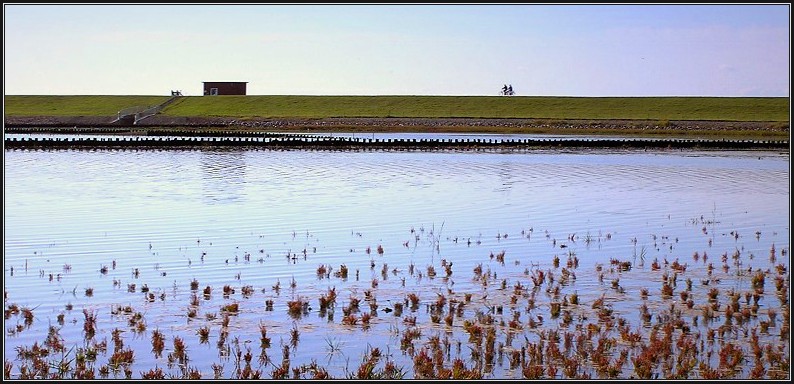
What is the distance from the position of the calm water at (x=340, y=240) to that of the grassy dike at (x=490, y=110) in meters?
55.9

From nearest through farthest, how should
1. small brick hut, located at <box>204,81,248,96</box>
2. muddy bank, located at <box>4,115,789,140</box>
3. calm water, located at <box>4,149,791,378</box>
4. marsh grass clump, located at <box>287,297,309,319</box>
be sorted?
calm water, located at <box>4,149,791,378</box>, marsh grass clump, located at <box>287,297,309,319</box>, muddy bank, located at <box>4,115,789,140</box>, small brick hut, located at <box>204,81,248,96</box>

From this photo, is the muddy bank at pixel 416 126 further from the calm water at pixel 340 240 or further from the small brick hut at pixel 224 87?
the calm water at pixel 340 240

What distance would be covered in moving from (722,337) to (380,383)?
478 centimetres

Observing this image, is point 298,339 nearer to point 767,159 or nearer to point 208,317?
point 208,317

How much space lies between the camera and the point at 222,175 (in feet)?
132

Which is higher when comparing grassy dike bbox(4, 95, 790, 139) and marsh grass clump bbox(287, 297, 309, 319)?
grassy dike bbox(4, 95, 790, 139)

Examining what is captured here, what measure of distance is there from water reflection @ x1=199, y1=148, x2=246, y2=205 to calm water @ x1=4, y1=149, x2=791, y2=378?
13 cm

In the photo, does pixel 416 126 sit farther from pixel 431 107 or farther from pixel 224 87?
pixel 224 87

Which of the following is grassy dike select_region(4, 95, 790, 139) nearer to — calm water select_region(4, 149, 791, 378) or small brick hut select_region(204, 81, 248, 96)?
small brick hut select_region(204, 81, 248, 96)

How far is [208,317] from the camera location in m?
13.6

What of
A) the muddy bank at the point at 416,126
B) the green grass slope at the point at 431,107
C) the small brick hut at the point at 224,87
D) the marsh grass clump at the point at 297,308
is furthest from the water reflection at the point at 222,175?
the small brick hut at the point at 224,87

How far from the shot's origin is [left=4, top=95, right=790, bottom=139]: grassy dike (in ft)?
325

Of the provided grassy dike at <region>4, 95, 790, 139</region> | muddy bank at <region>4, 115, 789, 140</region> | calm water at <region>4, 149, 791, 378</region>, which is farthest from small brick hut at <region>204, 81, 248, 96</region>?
calm water at <region>4, 149, 791, 378</region>

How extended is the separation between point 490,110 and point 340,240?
327 ft
